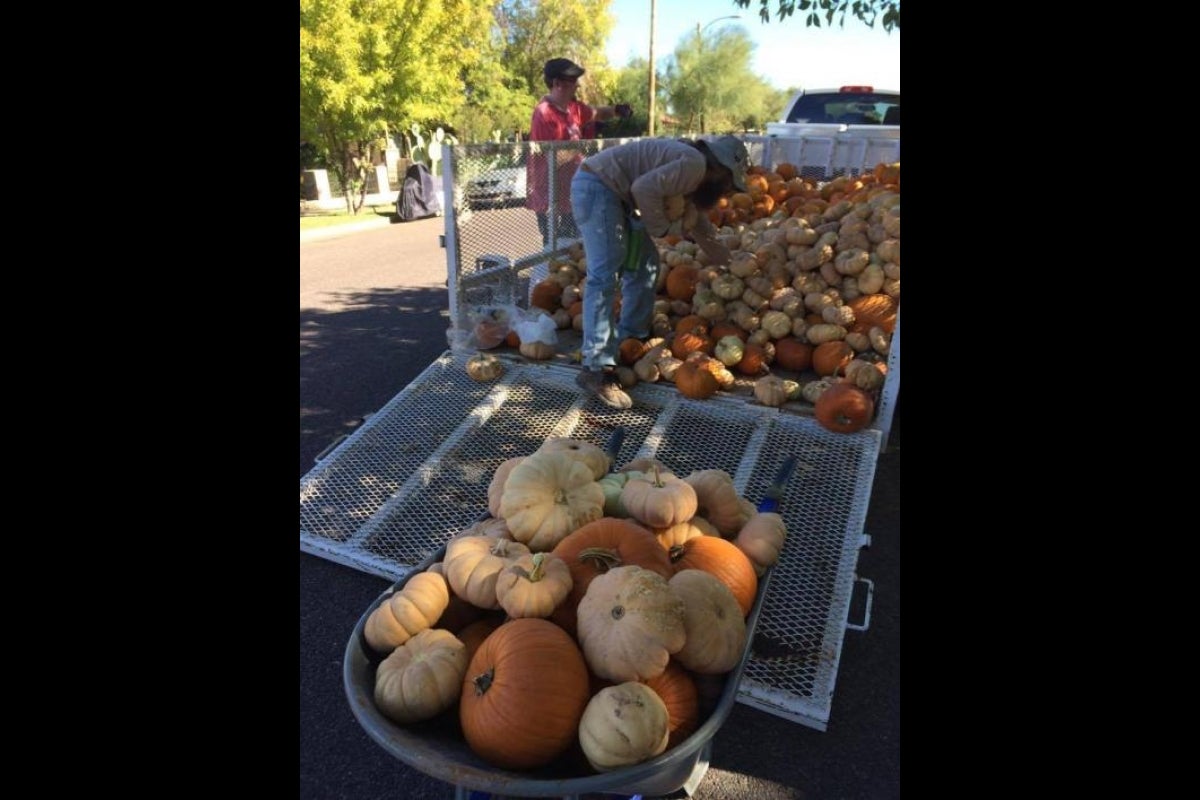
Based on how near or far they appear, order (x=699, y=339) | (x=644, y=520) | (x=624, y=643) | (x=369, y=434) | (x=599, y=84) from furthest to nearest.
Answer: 1. (x=599, y=84)
2. (x=699, y=339)
3. (x=369, y=434)
4. (x=644, y=520)
5. (x=624, y=643)

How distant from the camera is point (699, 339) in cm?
502

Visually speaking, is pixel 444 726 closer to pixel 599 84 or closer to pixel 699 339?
Result: pixel 699 339

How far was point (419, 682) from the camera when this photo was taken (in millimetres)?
1656

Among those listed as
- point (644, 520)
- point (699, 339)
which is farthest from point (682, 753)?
point (699, 339)

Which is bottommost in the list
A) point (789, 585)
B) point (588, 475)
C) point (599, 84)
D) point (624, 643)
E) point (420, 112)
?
point (789, 585)

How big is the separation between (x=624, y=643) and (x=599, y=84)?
48.0 meters

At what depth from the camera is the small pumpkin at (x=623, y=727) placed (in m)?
1.51

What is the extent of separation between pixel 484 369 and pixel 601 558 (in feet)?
10.2

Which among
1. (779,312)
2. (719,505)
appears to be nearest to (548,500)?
(719,505)

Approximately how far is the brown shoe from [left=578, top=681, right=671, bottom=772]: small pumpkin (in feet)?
9.83

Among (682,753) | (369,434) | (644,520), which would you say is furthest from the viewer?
(369,434)

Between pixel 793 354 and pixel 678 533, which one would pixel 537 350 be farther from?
pixel 678 533

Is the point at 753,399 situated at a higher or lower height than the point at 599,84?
lower

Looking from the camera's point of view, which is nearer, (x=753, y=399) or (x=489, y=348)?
(x=753, y=399)
